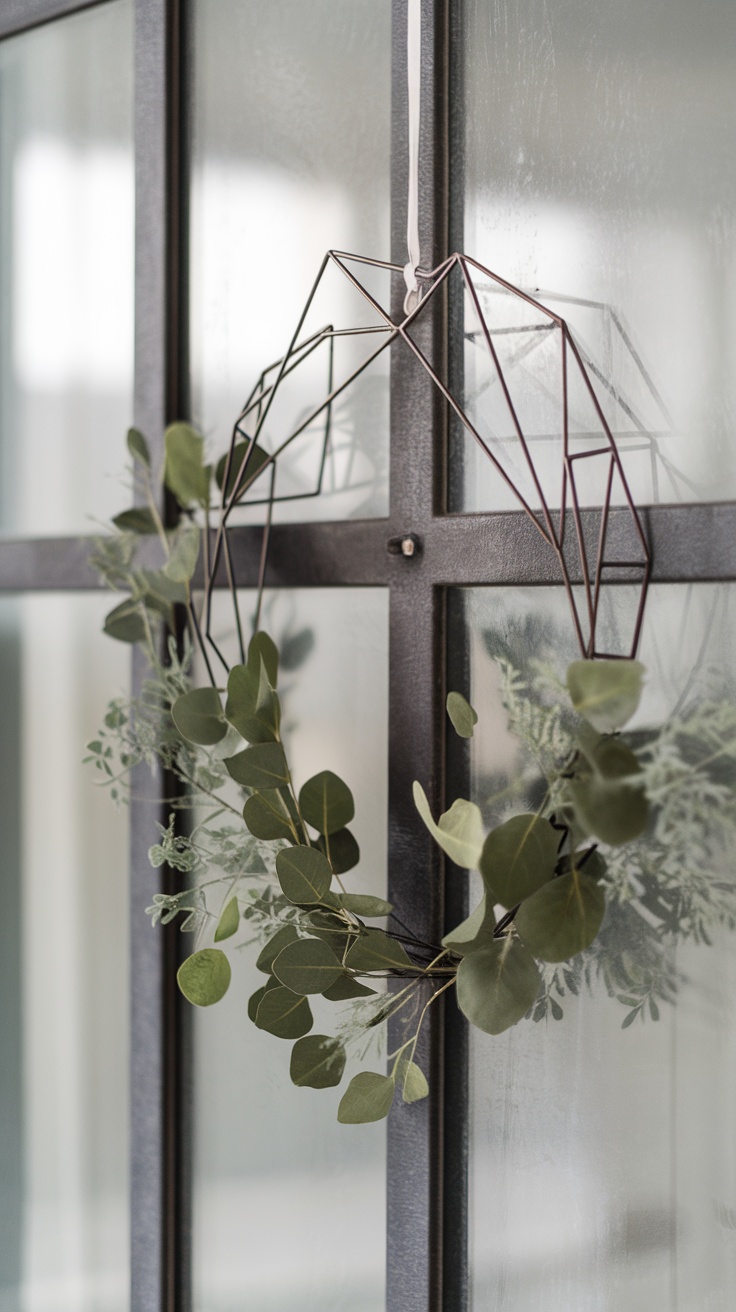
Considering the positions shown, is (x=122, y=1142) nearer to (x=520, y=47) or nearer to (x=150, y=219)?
(x=150, y=219)

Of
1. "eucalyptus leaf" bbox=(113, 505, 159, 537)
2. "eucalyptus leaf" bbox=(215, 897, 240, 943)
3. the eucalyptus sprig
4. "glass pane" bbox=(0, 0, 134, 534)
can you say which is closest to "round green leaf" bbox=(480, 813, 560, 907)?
the eucalyptus sprig

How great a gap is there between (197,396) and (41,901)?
0.47 metres

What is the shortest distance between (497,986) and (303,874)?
12 centimetres

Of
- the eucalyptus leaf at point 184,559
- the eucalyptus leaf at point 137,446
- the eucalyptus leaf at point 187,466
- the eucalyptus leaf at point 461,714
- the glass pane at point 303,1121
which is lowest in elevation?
the glass pane at point 303,1121

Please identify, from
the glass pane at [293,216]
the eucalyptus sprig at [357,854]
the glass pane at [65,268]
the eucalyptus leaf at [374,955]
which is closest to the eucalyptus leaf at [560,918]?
the eucalyptus sprig at [357,854]

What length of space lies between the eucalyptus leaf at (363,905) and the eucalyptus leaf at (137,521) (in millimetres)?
372

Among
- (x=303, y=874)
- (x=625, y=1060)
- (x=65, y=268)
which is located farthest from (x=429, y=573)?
(x=65, y=268)

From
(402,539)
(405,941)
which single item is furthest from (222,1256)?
(402,539)

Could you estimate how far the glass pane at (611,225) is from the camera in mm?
625

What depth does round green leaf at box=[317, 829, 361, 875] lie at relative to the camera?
2.42 ft

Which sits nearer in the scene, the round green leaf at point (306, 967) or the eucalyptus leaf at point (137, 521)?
the round green leaf at point (306, 967)

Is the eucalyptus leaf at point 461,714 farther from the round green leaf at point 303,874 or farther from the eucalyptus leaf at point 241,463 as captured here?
the eucalyptus leaf at point 241,463

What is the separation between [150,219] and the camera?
3.04ft

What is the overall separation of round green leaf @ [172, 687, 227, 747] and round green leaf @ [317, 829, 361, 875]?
0.10m
